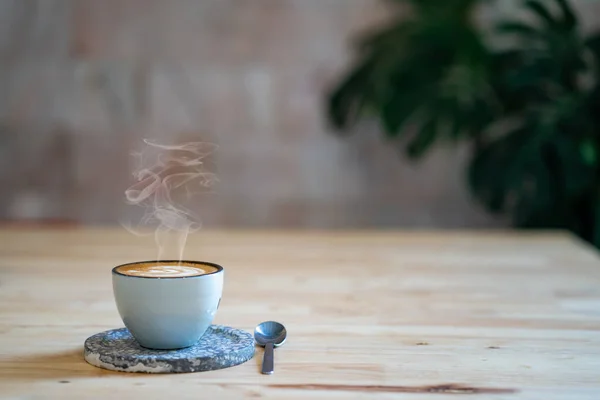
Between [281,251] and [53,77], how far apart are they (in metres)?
2.19

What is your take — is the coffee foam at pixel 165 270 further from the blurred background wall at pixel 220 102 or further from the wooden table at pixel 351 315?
the blurred background wall at pixel 220 102

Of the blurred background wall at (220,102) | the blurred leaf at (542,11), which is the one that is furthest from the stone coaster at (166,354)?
the blurred background wall at (220,102)

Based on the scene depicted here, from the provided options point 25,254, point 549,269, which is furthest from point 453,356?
point 25,254

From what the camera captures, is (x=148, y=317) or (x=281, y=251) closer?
(x=148, y=317)

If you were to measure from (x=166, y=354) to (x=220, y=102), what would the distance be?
8.99ft

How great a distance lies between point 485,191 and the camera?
2760 millimetres

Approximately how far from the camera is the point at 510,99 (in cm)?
279

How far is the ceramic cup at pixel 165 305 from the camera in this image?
740 millimetres

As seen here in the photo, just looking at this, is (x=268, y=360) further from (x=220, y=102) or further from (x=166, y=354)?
(x=220, y=102)

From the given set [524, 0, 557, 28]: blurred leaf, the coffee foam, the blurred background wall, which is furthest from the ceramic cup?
the blurred background wall

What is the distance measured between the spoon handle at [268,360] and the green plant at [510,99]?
1939 mm

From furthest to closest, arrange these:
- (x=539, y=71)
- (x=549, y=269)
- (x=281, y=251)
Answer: (x=539, y=71), (x=281, y=251), (x=549, y=269)

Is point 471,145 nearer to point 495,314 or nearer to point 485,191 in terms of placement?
point 485,191

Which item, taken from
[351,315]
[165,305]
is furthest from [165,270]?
[351,315]
